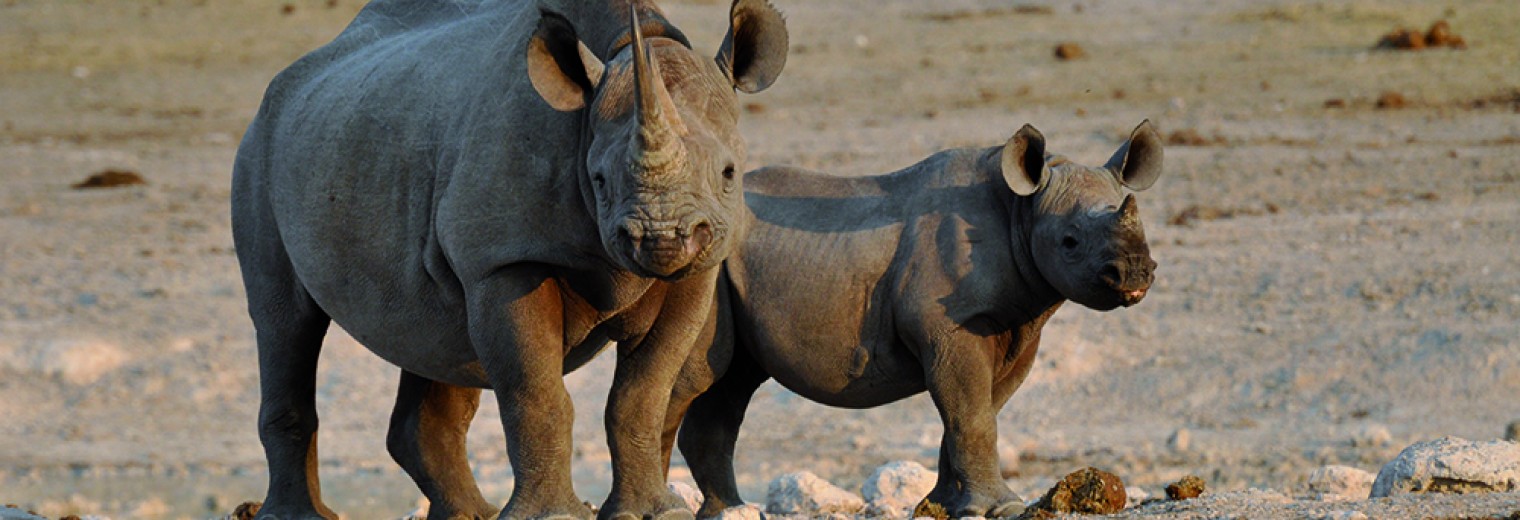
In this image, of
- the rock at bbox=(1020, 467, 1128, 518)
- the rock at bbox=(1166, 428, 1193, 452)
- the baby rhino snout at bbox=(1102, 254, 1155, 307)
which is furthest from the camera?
the rock at bbox=(1166, 428, 1193, 452)

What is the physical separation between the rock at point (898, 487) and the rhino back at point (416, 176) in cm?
198

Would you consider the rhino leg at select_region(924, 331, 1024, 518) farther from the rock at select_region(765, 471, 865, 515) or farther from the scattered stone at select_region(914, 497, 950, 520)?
the rock at select_region(765, 471, 865, 515)

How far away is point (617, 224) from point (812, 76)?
50.4 feet

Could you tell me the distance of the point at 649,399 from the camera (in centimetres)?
623

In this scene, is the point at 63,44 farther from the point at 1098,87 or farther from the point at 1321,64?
the point at 1321,64

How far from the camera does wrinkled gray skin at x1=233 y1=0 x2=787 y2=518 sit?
5.38 metres

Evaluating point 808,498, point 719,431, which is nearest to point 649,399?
point 719,431

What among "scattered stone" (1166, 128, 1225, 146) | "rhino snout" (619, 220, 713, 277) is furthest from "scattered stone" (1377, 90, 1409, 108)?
"rhino snout" (619, 220, 713, 277)

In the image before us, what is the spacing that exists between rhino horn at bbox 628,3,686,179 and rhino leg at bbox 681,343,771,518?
245cm

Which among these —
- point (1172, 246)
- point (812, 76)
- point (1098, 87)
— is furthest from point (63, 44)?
point (1172, 246)

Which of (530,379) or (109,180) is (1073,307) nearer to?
(530,379)

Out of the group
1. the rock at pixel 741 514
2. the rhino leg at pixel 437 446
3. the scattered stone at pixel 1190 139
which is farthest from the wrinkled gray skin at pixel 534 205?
the scattered stone at pixel 1190 139

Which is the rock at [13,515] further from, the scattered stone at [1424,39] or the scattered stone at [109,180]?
the scattered stone at [1424,39]

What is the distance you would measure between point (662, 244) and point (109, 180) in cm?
1233
